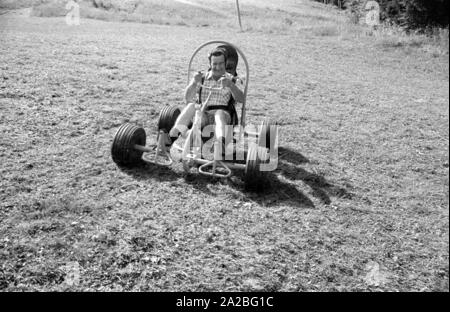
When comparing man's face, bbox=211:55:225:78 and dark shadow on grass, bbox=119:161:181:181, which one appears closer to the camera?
dark shadow on grass, bbox=119:161:181:181

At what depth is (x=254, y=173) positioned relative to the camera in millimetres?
4785

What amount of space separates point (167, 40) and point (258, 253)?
13.6m

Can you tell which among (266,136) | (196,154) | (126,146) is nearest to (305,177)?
(266,136)

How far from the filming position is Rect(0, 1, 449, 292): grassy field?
11.7 ft

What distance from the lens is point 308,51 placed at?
15.3 m

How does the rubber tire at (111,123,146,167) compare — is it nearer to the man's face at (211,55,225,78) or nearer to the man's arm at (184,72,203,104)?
the man's arm at (184,72,203,104)

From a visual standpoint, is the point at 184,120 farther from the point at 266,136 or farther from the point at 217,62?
the point at 266,136

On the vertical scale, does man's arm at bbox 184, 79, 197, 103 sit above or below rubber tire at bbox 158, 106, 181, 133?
above

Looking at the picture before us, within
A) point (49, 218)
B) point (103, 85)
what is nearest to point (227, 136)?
point (49, 218)

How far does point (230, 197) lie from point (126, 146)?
1426mm

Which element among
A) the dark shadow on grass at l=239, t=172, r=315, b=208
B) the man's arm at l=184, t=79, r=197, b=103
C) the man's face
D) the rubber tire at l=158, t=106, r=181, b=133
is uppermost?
the man's face

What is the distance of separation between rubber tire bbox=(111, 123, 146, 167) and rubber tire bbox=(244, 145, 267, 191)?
1.46m

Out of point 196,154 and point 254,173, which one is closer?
point 254,173

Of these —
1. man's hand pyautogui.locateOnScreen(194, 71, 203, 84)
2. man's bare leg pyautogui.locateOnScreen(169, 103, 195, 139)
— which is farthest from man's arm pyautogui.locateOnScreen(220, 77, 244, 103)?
man's bare leg pyautogui.locateOnScreen(169, 103, 195, 139)
